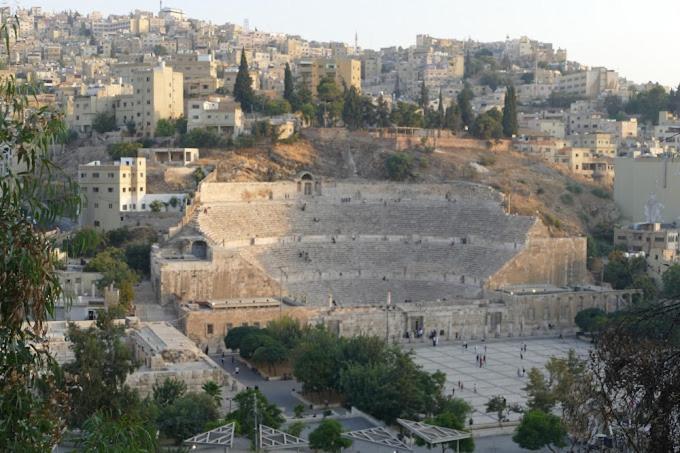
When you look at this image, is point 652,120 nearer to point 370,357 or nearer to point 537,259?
point 537,259

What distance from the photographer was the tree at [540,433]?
87.6 feet

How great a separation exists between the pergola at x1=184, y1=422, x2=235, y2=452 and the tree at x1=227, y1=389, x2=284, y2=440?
4.80 feet

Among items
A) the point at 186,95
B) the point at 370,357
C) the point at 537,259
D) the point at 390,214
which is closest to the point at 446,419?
the point at 370,357

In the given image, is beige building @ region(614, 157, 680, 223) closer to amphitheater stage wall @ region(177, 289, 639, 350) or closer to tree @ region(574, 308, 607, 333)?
amphitheater stage wall @ region(177, 289, 639, 350)

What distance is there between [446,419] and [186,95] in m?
47.2

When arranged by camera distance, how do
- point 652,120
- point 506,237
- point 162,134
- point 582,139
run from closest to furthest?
point 506,237
point 162,134
point 582,139
point 652,120

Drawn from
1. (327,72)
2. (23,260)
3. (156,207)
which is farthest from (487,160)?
(23,260)

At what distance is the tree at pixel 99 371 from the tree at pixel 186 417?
1.54 meters

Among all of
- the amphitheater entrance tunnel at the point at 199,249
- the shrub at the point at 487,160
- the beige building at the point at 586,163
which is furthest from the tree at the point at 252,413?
the beige building at the point at 586,163

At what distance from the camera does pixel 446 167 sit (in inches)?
2454

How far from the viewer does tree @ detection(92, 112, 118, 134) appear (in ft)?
207

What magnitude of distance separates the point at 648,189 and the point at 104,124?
3073cm

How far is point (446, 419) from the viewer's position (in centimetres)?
2683

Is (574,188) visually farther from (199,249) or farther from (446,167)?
(199,249)
